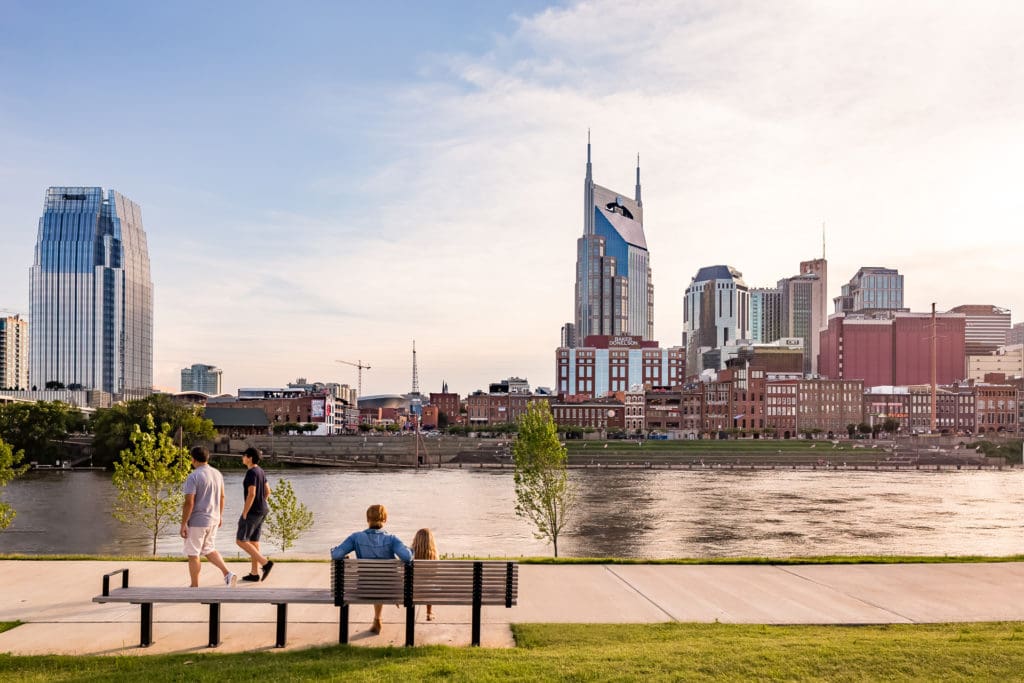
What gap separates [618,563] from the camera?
17.3 metres

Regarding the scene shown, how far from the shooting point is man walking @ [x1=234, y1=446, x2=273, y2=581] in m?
13.7

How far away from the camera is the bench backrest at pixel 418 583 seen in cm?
1070

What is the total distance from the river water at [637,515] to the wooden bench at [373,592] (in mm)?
20383

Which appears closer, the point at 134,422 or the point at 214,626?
the point at 214,626

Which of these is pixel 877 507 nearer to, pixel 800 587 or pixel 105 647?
pixel 800 587

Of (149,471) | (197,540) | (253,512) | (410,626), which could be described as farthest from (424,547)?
(149,471)

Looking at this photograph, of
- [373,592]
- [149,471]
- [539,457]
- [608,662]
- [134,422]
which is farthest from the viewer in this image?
[134,422]

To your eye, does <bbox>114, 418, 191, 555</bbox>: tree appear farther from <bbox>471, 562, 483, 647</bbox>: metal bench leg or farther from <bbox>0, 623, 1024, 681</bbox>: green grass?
<bbox>471, 562, 483, 647</bbox>: metal bench leg

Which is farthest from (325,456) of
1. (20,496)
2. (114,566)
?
(114,566)

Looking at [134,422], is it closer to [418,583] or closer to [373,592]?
[373,592]

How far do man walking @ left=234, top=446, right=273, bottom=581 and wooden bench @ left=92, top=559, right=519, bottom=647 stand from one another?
115 inches

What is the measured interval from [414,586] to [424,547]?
169 cm

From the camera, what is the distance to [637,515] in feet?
189

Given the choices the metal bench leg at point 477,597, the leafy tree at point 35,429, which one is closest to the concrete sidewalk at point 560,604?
the metal bench leg at point 477,597
